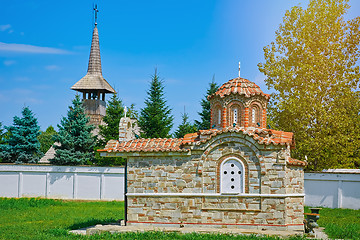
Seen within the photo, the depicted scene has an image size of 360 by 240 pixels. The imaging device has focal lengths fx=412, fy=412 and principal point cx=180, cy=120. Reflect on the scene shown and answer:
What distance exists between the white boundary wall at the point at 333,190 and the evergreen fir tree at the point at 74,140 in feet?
49.0

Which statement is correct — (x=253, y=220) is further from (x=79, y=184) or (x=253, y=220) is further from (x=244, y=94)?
(x=79, y=184)

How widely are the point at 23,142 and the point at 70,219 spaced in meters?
13.9

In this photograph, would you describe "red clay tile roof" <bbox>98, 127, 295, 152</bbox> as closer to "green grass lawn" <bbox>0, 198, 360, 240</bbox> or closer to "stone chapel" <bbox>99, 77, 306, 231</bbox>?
"stone chapel" <bbox>99, 77, 306, 231</bbox>

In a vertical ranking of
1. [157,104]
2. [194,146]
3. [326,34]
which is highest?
[326,34]

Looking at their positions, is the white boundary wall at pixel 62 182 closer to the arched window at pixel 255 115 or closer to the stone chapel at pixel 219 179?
the stone chapel at pixel 219 179

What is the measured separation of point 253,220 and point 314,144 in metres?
10.8

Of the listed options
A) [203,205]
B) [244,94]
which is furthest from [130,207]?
[244,94]

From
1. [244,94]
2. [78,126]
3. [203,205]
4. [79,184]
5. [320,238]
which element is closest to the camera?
[320,238]

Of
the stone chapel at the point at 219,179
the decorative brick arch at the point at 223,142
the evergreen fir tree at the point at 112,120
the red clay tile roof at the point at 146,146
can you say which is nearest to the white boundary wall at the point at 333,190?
the stone chapel at the point at 219,179

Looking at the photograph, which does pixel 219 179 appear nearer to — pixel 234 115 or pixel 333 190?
pixel 234 115

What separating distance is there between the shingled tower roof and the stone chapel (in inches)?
942

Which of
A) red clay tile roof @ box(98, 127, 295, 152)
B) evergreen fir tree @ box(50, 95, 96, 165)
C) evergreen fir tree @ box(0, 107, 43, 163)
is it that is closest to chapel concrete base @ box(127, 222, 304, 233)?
red clay tile roof @ box(98, 127, 295, 152)

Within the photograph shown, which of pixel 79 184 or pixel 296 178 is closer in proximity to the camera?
pixel 296 178

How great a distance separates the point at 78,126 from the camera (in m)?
29.0
